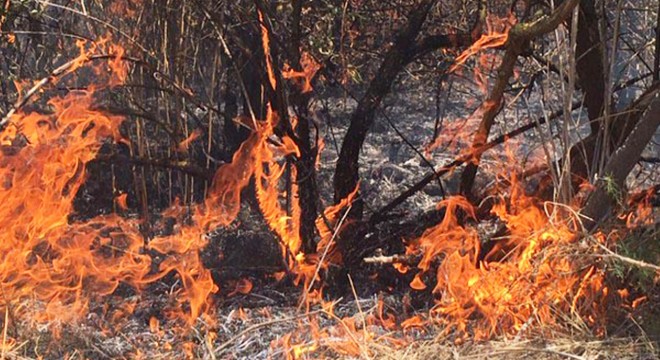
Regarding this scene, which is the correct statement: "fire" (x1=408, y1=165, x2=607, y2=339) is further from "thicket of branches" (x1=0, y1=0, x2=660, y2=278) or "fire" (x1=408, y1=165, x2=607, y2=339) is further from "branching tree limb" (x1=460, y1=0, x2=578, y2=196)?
"branching tree limb" (x1=460, y1=0, x2=578, y2=196)

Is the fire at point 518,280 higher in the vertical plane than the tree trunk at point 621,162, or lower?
lower

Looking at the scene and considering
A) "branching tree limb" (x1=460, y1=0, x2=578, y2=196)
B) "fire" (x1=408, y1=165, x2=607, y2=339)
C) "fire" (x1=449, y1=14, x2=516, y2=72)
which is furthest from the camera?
"fire" (x1=449, y1=14, x2=516, y2=72)

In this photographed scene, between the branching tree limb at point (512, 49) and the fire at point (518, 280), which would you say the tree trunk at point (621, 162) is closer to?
the fire at point (518, 280)

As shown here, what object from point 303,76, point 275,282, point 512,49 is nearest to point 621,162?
point 512,49

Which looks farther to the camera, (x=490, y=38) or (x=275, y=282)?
(x=275, y=282)

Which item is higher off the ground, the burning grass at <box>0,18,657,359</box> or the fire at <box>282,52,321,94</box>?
the fire at <box>282,52,321,94</box>

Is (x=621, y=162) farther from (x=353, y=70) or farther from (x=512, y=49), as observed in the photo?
(x=353, y=70)

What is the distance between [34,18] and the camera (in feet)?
15.9

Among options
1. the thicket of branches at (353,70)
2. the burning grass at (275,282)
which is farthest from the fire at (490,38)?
the burning grass at (275,282)

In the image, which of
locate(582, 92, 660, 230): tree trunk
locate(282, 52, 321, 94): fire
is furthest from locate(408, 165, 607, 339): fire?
locate(282, 52, 321, 94): fire

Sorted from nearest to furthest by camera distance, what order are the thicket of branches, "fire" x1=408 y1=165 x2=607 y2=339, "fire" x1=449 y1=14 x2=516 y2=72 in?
"fire" x1=408 y1=165 x2=607 y2=339, the thicket of branches, "fire" x1=449 y1=14 x2=516 y2=72

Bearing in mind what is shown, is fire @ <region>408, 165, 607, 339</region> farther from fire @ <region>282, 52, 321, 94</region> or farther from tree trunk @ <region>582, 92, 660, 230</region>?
fire @ <region>282, 52, 321, 94</region>

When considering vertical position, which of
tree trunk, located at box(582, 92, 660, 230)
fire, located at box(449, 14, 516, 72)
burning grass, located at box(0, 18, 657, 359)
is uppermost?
fire, located at box(449, 14, 516, 72)

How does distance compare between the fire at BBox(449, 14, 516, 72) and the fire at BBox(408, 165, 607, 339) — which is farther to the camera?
the fire at BBox(449, 14, 516, 72)
